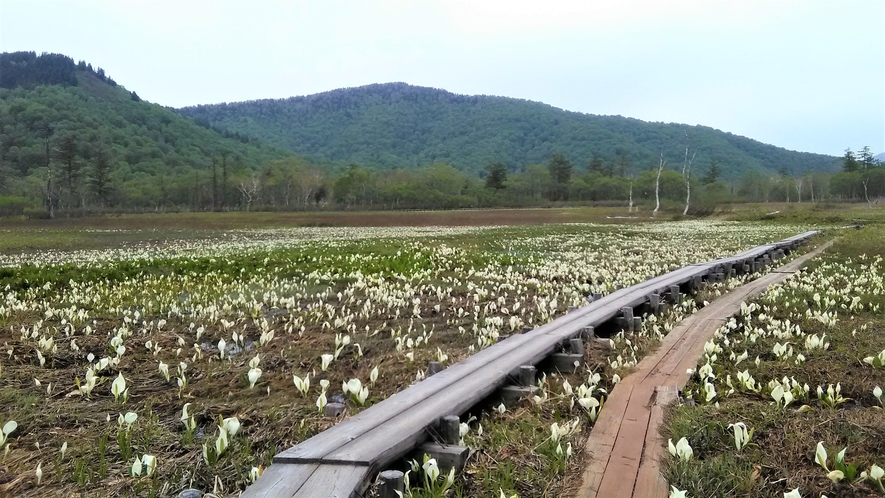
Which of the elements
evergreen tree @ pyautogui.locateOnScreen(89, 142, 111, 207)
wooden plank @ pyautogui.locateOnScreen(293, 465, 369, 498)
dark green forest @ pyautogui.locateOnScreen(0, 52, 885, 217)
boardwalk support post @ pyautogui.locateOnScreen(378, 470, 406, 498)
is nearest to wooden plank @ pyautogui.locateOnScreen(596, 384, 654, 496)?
boardwalk support post @ pyautogui.locateOnScreen(378, 470, 406, 498)

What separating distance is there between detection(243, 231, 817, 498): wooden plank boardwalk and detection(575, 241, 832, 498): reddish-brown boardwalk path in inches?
32.1

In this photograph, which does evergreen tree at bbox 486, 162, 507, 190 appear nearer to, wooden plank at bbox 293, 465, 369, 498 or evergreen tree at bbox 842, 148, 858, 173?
evergreen tree at bbox 842, 148, 858, 173

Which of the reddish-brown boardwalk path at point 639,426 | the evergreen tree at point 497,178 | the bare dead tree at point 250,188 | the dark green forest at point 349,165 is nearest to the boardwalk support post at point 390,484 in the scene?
the reddish-brown boardwalk path at point 639,426

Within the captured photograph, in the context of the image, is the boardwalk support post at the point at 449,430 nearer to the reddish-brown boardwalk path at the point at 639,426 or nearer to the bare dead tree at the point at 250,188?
the reddish-brown boardwalk path at the point at 639,426

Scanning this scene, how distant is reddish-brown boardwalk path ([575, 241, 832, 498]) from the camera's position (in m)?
3.08

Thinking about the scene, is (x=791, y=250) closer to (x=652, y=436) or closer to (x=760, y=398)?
(x=760, y=398)

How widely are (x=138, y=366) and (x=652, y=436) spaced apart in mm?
5029

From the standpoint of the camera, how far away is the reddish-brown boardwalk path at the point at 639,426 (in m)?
3.08

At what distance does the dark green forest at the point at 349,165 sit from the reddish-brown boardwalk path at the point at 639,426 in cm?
6154

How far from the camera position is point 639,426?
388 centimetres

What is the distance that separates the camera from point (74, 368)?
19.3 ft

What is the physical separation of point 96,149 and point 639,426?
4841 inches

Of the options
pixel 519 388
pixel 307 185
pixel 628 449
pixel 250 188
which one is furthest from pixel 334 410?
pixel 250 188

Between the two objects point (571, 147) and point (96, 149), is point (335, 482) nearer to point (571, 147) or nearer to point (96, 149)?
point (96, 149)
